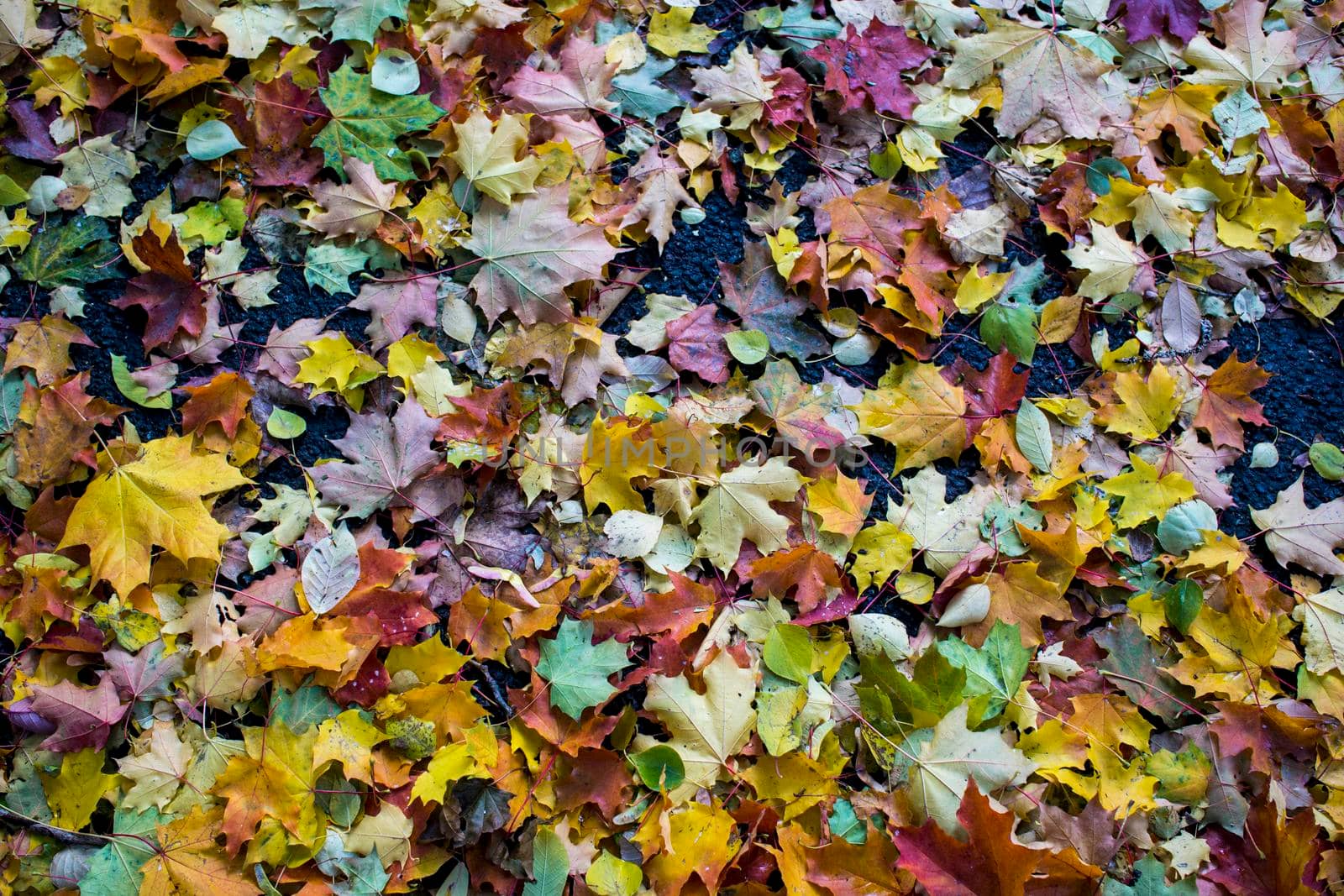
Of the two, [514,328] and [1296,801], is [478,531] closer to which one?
[514,328]

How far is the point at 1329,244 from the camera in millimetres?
2348

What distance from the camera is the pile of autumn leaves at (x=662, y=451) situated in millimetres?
1798

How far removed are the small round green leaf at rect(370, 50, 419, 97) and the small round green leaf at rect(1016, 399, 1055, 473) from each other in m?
1.75

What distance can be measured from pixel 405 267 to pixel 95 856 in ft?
4.67

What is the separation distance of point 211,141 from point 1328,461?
9.72 feet

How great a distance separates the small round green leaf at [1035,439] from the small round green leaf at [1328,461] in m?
0.71

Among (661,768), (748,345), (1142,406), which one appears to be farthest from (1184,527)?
(661,768)

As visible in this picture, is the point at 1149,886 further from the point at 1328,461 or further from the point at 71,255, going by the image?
the point at 71,255

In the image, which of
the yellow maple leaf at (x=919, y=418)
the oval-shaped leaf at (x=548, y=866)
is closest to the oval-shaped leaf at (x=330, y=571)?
the oval-shaped leaf at (x=548, y=866)

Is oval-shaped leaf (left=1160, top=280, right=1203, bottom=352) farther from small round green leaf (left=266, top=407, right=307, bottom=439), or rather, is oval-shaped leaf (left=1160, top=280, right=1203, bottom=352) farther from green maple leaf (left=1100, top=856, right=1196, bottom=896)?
small round green leaf (left=266, top=407, right=307, bottom=439)

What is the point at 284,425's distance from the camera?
2023mm

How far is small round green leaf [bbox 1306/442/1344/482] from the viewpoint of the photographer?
7.28ft

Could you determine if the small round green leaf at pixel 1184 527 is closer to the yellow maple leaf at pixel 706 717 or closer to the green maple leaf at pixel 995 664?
the green maple leaf at pixel 995 664

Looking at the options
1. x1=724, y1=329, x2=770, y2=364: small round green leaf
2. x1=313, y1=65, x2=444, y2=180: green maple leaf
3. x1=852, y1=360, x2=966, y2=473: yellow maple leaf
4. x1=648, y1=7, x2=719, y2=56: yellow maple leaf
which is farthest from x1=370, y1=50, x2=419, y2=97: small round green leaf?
x1=852, y1=360, x2=966, y2=473: yellow maple leaf
